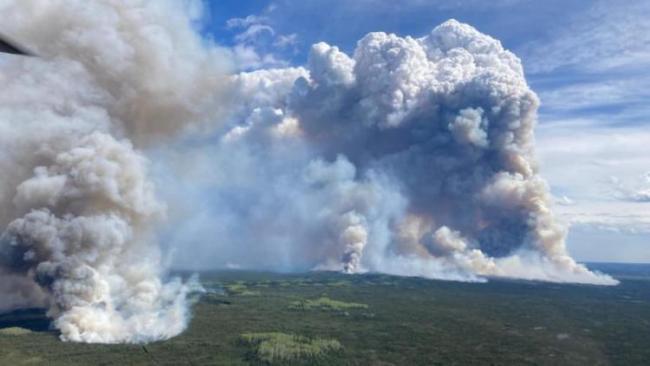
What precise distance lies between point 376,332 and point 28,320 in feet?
213

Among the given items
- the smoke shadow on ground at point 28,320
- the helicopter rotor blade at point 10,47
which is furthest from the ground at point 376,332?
the helicopter rotor blade at point 10,47

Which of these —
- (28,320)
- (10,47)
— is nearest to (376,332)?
(28,320)

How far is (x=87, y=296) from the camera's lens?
3034 inches

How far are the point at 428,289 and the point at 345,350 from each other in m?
93.4

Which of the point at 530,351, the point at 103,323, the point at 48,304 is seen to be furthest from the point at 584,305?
the point at 48,304

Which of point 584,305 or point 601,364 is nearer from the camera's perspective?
point 601,364

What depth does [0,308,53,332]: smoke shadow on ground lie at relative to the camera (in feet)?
287

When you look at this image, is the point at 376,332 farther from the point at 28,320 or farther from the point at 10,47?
the point at 10,47

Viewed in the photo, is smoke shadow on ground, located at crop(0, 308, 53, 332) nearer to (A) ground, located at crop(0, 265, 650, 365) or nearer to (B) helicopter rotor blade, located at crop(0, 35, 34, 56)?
(A) ground, located at crop(0, 265, 650, 365)

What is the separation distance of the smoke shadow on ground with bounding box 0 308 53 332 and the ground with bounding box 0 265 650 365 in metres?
0.29

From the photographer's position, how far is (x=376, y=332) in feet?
319

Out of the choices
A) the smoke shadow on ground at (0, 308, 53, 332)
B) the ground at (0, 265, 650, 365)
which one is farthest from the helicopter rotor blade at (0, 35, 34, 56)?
the smoke shadow on ground at (0, 308, 53, 332)

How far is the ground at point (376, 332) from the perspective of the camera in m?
75.7

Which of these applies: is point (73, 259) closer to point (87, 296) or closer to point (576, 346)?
point (87, 296)
